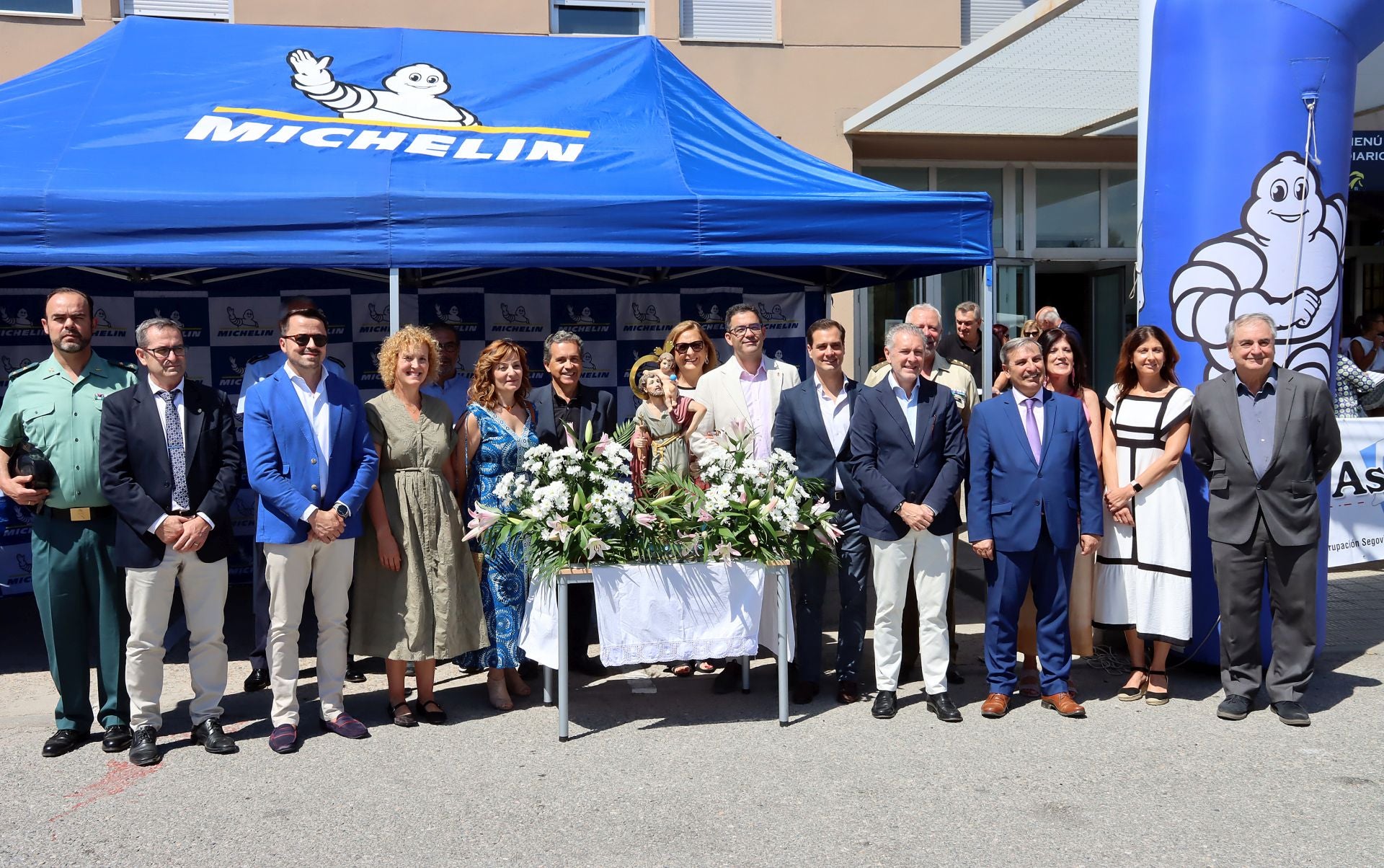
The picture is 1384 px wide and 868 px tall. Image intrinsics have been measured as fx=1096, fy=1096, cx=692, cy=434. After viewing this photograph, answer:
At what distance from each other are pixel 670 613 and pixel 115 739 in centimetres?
228

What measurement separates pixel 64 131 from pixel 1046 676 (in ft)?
18.3

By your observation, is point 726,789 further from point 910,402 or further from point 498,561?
point 910,402

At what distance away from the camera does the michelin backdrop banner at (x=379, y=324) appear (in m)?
6.91

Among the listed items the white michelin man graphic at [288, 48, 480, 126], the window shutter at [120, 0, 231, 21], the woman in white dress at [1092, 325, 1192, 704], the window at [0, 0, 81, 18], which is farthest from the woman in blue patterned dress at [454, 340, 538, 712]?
the window at [0, 0, 81, 18]

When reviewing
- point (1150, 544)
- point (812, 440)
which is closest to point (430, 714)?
point (812, 440)

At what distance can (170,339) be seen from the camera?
14.2 ft

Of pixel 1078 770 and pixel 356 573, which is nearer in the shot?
pixel 1078 770

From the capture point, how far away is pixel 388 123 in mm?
6270

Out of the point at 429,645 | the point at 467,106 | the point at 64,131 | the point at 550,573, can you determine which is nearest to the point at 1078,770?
the point at 550,573

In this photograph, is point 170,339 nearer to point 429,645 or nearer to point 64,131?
point 429,645

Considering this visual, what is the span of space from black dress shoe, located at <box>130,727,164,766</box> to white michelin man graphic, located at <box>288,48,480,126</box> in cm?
359

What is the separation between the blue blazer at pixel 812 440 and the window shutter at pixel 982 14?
7.81m

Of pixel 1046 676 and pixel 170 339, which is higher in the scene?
pixel 170 339

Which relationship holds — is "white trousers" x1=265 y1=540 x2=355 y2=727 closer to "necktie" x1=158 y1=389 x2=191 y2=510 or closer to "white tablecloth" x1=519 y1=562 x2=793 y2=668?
"necktie" x1=158 y1=389 x2=191 y2=510
